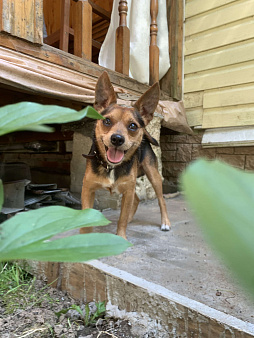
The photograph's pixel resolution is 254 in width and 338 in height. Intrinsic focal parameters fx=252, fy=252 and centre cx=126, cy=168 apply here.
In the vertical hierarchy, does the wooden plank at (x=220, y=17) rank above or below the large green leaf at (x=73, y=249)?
above

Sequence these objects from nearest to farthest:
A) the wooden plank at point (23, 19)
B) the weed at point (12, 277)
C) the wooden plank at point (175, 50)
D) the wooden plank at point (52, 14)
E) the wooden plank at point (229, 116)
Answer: the weed at point (12, 277) → the wooden plank at point (23, 19) → the wooden plank at point (229, 116) → the wooden plank at point (175, 50) → the wooden plank at point (52, 14)

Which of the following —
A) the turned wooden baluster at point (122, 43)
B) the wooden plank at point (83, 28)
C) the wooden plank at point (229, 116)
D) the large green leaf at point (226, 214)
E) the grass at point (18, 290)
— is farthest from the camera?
the wooden plank at point (229, 116)

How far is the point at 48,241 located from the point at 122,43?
3.43m

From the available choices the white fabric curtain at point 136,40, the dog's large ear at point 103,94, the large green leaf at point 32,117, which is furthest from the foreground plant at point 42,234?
the white fabric curtain at point 136,40

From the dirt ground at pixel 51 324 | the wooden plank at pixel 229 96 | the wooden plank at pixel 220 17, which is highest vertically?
the wooden plank at pixel 220 17

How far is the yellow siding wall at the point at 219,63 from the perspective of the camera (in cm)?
358

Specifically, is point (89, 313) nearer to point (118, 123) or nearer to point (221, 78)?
point (118, 123)

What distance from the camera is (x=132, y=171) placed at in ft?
6.64

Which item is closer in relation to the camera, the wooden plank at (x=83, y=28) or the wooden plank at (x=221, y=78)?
the wooden plank at (x=83, y=28)

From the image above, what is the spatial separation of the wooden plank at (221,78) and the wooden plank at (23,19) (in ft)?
8.51

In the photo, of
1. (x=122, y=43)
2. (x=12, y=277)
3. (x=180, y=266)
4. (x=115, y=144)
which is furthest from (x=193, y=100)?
(x=12, y=277)

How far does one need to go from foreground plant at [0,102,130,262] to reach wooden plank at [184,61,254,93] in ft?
13.2

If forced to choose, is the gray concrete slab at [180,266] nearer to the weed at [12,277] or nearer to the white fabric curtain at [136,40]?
the weed at [12,277]

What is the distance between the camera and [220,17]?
12.3 ft
